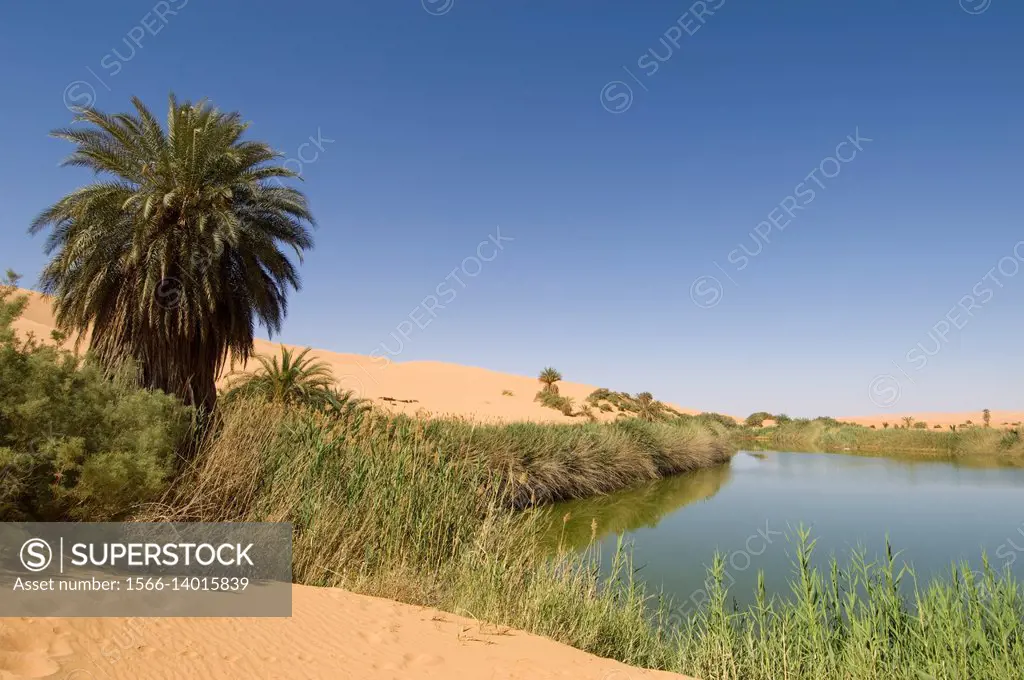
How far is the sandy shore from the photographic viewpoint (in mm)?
3297

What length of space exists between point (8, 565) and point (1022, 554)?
1446 cm

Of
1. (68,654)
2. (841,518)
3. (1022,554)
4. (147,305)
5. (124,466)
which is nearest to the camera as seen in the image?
(68,654)

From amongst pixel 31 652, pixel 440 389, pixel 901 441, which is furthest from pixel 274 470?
pixel 901 441

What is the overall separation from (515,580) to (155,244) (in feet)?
26.4

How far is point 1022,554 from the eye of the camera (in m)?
10.4

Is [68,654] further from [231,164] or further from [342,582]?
[231,164]

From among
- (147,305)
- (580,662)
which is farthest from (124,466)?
(147,305)

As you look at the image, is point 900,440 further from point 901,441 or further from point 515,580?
point 515,580

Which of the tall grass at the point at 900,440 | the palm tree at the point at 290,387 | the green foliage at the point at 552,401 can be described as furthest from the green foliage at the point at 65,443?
the tall grass at the point at 900,440

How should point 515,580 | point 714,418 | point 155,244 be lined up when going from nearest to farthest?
point 515,580
point 155,244
point 714,418

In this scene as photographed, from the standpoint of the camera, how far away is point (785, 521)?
43.7 ft

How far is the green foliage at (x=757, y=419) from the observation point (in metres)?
58.2

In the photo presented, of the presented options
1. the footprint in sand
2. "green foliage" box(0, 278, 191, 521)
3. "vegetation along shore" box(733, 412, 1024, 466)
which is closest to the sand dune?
"vegetation along shore" box(733, 412, 1024, 466)

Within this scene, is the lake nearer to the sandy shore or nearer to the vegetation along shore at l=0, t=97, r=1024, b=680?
the vegetation along shore at l=0, t=97, r=1024, b=680
